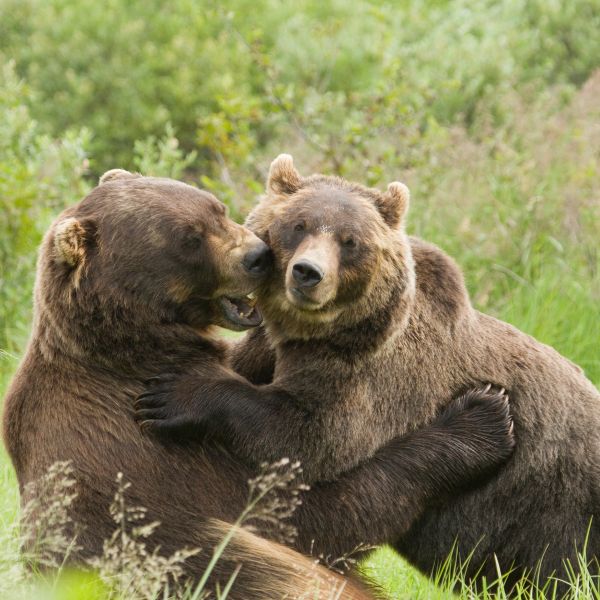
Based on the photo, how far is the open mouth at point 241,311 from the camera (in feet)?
15.7

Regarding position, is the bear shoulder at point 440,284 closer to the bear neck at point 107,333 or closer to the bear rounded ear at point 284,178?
the bear rounded ear at point 284,178

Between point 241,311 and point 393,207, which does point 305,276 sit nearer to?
point 241,311

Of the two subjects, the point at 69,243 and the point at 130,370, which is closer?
the point at 69,243

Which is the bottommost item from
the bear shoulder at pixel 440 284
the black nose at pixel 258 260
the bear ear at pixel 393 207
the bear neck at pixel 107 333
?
the bear neck at pixel 107 333

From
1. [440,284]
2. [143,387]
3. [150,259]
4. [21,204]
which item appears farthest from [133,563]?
[21,204]

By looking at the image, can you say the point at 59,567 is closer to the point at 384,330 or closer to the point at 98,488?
the point at 98,488

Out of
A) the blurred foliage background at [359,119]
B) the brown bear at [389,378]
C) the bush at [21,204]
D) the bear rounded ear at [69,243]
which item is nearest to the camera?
the bear rounded ear at [69,243]

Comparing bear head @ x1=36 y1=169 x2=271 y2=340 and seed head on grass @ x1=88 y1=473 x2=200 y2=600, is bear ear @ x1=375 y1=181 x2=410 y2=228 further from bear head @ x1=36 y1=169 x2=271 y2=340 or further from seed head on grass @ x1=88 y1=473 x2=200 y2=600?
seed head on grass @ x1=88 y1=473 x2=200 y2=600

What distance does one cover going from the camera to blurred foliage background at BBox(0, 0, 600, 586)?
9.45 m

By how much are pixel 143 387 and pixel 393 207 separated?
58.3 inches

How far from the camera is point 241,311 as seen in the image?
4.95 metres

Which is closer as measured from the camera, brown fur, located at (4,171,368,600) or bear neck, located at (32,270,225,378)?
brown fur, located at (4,171,368,600)

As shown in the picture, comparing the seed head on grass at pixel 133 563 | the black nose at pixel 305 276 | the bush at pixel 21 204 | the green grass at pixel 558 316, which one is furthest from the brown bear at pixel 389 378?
the bush at pixel 21 204

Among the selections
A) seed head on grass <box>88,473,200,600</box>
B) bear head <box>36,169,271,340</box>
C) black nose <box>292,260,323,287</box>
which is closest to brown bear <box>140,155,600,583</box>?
black nose <box>292,260,323,287</box>
